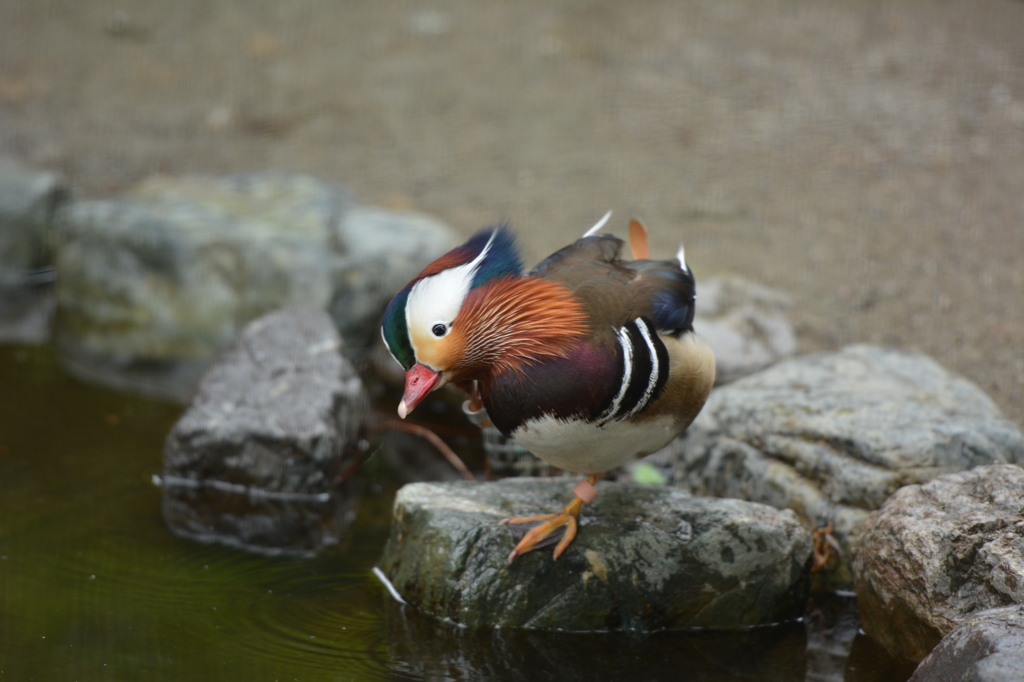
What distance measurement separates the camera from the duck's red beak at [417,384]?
2424 mm

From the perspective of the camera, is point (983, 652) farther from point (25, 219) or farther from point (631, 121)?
point (25, 219)

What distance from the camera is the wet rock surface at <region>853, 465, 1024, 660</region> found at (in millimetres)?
2600

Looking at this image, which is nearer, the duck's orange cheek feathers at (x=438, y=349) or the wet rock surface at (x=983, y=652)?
the wet rock surface at (x=983, y=652)

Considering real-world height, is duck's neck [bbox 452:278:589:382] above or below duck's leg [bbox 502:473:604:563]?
above

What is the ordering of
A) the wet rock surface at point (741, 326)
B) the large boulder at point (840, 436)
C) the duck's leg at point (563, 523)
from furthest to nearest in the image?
the wet rock surface at point (741, 326) < the large boulder at point (840, 436) < the duck's leg at point (563, 523)

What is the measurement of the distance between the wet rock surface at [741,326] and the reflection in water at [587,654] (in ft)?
4.95

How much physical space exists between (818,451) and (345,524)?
1.79 m

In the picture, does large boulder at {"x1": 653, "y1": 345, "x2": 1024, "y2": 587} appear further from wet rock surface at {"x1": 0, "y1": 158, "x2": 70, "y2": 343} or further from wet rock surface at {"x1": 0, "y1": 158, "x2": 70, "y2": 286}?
wet rock surface at {"x1": 0, "y1": 158, "x2": 70, "y2": 286}

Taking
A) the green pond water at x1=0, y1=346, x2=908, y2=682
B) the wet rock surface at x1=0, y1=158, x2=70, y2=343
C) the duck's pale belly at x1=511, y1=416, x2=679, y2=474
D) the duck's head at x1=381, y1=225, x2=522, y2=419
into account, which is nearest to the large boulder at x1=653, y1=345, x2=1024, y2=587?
the green pond water at x1=0, y1=346, x2=908, y2=682

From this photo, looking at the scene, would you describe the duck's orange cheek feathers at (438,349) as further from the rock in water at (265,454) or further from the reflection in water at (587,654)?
the rock in water at (265,454)

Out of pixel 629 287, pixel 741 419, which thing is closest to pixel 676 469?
pixel 741 419

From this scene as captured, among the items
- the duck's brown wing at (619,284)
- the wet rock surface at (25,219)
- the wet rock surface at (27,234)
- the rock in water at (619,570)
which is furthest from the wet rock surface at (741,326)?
the wet rock surface at (25,219)

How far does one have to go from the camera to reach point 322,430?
13.2ft

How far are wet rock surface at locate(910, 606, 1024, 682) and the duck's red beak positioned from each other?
53.6 inches
